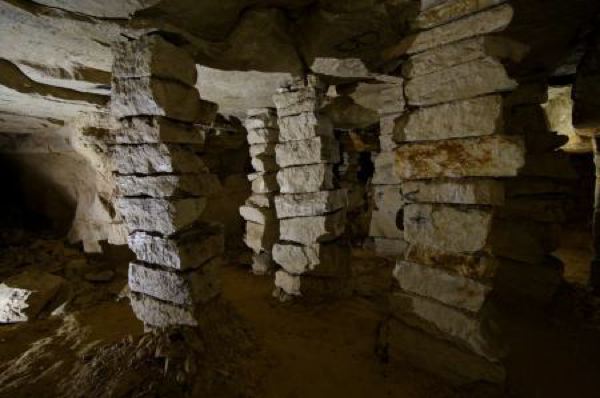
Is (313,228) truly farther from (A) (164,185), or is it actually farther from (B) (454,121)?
(B) (454,121)

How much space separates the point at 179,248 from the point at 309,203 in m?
1.75

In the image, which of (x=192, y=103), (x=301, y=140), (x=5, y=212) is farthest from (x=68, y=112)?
(x=5, y=212)

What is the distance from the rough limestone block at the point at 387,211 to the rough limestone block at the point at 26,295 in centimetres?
554

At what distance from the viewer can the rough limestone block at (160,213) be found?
2.72 metres

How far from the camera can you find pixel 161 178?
8.96 ft

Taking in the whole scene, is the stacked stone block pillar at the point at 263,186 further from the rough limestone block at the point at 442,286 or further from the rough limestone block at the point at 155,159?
the rough limestone block at the point at 442,286

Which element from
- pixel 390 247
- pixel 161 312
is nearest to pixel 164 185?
pixel 161 312

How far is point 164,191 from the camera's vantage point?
8.94 feet

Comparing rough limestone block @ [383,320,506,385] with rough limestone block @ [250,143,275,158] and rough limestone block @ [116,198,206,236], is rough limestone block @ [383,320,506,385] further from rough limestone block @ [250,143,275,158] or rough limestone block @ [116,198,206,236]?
rough limestone block @ [250,143,275,158]

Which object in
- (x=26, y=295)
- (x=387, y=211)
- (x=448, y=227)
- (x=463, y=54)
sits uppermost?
(x=463, y=54)

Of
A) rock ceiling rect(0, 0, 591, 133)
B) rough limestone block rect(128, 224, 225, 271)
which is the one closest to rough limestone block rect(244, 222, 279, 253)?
rough limestone block rect(128, 224, 225, 271)

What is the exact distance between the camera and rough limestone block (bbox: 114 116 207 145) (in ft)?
8.71

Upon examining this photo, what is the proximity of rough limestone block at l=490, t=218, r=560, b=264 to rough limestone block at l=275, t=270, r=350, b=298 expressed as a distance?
2.05 m

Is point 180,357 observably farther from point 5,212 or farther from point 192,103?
point 5,212
